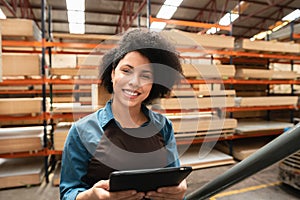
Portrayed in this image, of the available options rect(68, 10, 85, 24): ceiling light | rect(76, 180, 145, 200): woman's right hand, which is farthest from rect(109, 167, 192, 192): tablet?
rect(68, 10, 85, 24): ceiling light

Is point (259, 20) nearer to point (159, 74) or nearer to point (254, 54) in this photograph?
point (254, 54)

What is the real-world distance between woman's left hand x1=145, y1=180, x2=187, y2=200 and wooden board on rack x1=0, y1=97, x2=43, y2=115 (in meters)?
2.71

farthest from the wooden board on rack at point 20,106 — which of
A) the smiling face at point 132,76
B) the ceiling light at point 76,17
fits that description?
the ceiling light at point 76,17

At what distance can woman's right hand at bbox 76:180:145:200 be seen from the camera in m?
0.71

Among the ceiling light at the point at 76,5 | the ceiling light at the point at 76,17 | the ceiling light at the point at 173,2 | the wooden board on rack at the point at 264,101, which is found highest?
the ceiling light at the point at 173,2

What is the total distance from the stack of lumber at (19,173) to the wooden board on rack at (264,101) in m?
3.62

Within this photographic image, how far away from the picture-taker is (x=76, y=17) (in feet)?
23.9

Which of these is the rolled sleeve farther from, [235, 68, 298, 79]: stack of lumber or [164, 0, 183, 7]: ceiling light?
[164, 0, 183, 7]: ceiling light

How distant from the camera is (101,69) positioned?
958 millimetres

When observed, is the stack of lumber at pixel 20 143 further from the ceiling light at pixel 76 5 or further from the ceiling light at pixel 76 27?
the ceiling light at pixel 76 27

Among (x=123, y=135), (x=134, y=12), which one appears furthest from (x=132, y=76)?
(x=134, y=12)

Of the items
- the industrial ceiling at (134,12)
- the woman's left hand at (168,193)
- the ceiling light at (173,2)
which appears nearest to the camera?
the woman's left hand at (168,193)

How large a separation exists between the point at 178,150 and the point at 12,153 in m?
2.95

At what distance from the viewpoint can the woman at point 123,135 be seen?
80 cm
